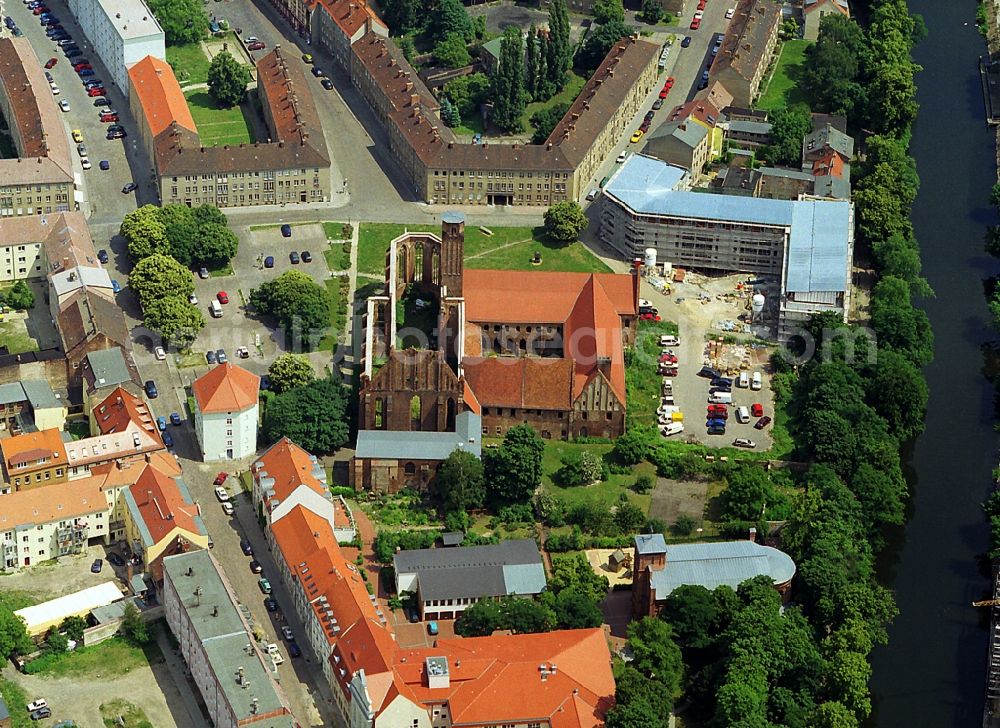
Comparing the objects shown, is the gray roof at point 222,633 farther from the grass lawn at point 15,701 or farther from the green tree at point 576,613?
the green tree at point 576,613

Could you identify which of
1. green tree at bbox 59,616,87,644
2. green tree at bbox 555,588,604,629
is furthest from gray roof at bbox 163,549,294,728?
green tree at bbox 555,588,604,629

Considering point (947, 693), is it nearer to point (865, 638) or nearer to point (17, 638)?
point (865, 638)

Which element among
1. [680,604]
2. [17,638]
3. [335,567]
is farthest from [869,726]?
[17,638]

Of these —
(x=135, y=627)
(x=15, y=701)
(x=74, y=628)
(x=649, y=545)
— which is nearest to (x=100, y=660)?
(x=74, y=628)

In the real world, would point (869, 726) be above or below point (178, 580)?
below

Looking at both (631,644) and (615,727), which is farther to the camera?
(631,644)

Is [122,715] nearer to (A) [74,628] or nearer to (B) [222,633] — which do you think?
(B) [222,633]

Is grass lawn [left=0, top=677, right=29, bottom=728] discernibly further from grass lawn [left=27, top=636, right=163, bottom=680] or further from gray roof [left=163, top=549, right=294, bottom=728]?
gray roof [left=163, top=549, right=294, bottom=728]
